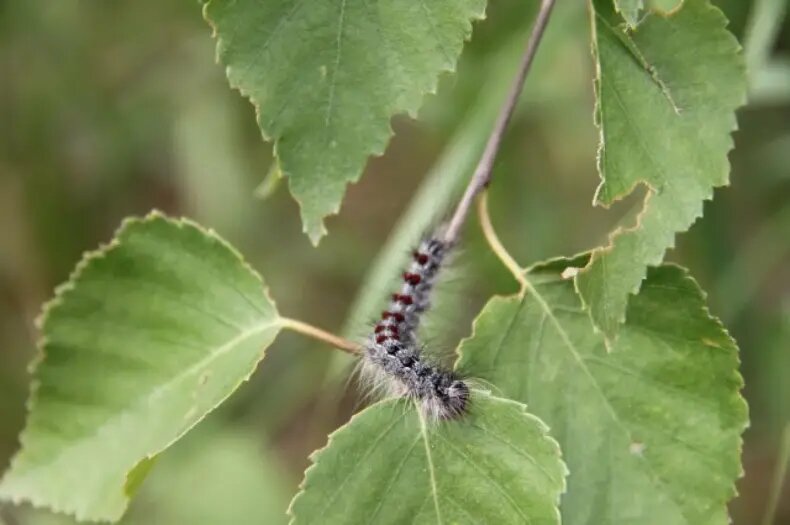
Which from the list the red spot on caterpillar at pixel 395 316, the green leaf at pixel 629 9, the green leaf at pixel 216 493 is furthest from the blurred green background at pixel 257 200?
the green leaf at pixel 629 9

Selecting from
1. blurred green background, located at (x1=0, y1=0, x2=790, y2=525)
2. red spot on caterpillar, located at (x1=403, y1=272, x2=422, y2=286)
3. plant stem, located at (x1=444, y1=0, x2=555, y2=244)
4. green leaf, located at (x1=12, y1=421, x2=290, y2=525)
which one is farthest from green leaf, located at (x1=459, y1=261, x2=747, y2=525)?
green leaf, located at (x1=12, y1=421, x2=290, y2=525)

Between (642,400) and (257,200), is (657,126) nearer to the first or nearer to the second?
(642,400)

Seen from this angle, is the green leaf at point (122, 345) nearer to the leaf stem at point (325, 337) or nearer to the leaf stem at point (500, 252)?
the leaf stem at point (325, 337)

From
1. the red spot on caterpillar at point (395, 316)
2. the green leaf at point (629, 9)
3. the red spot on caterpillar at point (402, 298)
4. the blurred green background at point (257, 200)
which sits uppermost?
the blurred green background at point (257, 200)

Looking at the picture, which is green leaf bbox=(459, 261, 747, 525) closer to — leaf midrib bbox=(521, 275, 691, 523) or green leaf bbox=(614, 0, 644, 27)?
leaf midrib bbox=(521, 275, 691, 523)

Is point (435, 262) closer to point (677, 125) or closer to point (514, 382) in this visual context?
point (514, 382)

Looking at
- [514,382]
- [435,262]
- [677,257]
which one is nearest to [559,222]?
[677,257]
